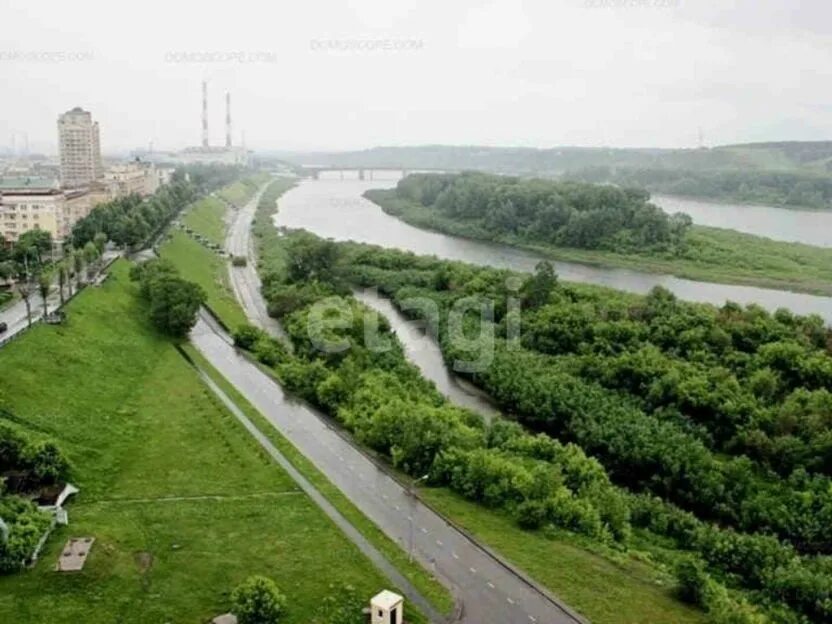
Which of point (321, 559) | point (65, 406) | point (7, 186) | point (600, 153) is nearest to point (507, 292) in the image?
point (65, 406)

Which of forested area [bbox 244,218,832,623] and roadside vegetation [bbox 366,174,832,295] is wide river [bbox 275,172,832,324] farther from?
forested area [bbox 244,218,832,623]

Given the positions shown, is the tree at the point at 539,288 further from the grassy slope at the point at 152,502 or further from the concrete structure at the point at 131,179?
the concrete structure at the point at 131,179

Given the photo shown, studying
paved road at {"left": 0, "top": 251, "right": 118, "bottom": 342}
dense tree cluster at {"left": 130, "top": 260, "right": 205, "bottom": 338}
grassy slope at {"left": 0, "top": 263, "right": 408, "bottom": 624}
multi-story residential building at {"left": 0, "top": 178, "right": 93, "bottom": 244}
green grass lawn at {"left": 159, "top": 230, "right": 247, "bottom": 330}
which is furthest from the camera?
multi-story residential building at {"left": 0, "top": 178, "right": 93, "bottom": 244}

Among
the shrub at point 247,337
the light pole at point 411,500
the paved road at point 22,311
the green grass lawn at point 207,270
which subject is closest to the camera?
the light pole at point 411,500

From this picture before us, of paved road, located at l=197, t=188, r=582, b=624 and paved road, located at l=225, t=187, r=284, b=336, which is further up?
paved road, located at l=225, t=187, r=284, b=336

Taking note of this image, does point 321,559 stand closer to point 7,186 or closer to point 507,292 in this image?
point 507,292

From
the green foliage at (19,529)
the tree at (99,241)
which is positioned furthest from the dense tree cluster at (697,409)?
the tree at (99,241)

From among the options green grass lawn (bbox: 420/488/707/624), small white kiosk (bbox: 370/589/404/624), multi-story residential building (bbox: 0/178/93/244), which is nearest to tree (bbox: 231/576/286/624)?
small white kiosk (bbox: 370/589/404/624)
